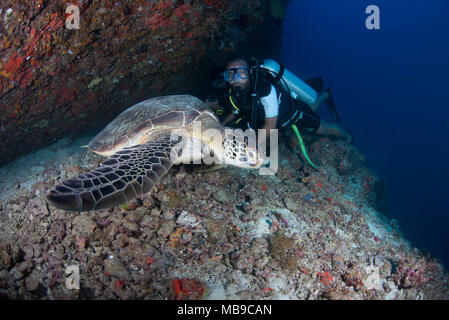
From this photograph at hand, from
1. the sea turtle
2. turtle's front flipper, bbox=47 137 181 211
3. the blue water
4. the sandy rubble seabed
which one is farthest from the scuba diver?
the blue water

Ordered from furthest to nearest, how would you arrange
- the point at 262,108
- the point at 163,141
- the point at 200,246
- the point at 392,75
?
the point at 392,75
the point at 262,108
the point at 163,141
the point at 200,246

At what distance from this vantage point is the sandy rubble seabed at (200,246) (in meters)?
2.03

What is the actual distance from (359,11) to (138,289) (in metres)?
77.6

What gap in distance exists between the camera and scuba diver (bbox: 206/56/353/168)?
3.95 meters

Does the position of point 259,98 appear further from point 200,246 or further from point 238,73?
point 200,246

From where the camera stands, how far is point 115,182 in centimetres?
181

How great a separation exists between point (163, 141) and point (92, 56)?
2.07 meters

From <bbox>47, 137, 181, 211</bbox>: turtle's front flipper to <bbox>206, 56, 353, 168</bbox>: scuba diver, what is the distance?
2088 mm

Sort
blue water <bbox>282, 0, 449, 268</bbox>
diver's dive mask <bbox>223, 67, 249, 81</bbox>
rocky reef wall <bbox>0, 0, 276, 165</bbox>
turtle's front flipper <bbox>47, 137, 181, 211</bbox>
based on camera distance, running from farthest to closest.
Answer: blue water <bbox>282, 0, 449, 268</bbox>, diver's dive mask <bbox>223, 67, 249, 81</bbox>, rocky reef wall <bbox>0, 0, 276, 165</bbox>, turtle's front flipper <bbox>47, 137, 181, 211</bbox>

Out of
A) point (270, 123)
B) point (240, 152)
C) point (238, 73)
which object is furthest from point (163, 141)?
point (270, 123)

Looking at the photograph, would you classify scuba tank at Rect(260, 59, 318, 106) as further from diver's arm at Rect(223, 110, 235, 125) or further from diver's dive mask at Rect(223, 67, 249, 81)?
diver's arm at Rect(223, 110, 235, 125)

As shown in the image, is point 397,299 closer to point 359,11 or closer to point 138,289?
point 138,289
